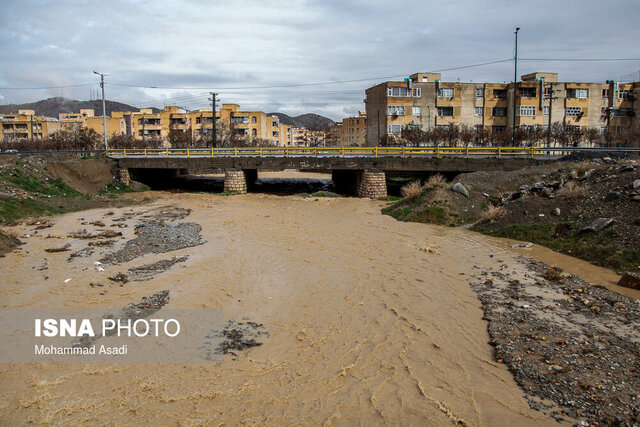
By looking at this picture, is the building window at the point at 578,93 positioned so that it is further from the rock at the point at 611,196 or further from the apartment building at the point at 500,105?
the rock at the point at 611,196

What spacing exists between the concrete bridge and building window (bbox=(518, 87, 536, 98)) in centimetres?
2355

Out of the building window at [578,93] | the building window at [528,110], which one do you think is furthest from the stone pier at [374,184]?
the building window at [578,93]

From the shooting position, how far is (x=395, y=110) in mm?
53750

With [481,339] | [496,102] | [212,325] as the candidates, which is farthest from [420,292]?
[496,102]

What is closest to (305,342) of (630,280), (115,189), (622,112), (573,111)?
(630,280)

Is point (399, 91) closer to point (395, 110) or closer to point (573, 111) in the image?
point (395, 110)

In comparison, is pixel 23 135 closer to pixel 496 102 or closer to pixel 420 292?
pixel 496 102

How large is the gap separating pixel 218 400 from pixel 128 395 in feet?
4.58

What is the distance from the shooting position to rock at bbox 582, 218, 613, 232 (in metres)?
14.8

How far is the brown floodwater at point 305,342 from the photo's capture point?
247 inches

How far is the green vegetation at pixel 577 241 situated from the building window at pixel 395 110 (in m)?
37.1

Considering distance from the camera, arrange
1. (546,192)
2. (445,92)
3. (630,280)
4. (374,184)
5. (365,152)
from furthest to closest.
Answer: (445,92), (365,152), (374,184), (546,192), (630,280)

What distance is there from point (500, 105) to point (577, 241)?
45.7 m

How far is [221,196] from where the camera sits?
34.5 m
